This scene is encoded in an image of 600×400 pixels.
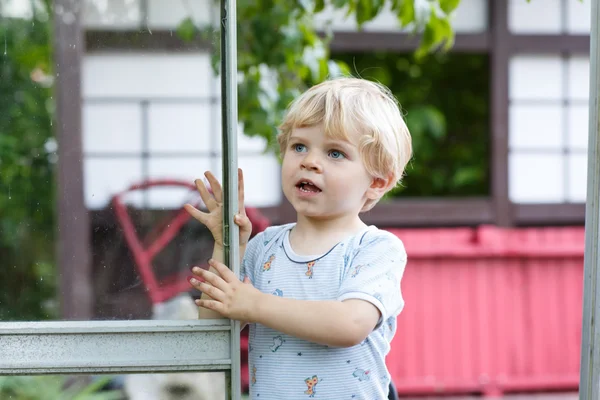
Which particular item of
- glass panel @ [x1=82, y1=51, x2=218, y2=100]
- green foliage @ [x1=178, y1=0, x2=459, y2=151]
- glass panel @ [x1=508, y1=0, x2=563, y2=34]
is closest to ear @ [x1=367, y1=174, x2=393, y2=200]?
glass panel @ [x1=82, y1=51, x2=218, y2=100]

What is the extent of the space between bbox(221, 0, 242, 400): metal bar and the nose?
15 cm

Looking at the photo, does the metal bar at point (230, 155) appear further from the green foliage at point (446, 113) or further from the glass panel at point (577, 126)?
the glass panel at point (577, 126)

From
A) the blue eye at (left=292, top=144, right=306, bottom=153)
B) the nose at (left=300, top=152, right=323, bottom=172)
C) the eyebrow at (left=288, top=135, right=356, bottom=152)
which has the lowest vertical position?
the nose at (left=300, top=152, right=323, bottom=172)

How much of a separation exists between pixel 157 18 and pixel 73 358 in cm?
70

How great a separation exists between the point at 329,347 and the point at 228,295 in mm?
205

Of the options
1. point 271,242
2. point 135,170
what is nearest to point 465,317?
point 135,170

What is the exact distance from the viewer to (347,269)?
1.50m

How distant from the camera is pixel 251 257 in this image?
5.32ft

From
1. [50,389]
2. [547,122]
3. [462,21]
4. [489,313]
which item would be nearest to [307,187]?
[50,389]

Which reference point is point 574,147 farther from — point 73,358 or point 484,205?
point 73,358

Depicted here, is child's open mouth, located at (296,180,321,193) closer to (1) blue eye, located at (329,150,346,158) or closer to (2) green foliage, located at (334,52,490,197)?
(1) blue eye, located at (329,150,346,158)

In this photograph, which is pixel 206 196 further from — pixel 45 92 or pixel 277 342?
pixel 45 92

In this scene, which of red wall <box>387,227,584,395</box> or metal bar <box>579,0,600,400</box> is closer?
metal bar <box>579,0,600,400</box>

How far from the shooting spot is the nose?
1.50 meters
